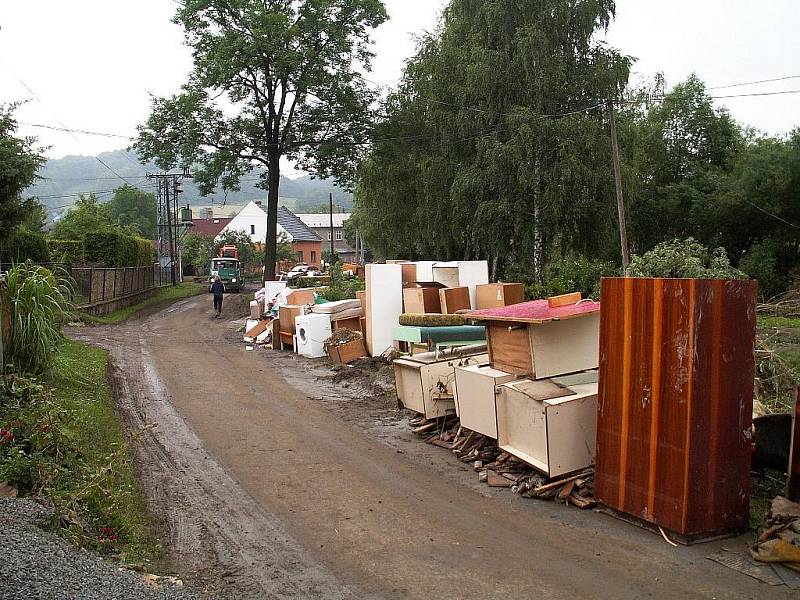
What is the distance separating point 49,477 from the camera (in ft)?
20.6

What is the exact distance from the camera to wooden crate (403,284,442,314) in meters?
14.5

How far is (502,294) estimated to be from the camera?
541 inches

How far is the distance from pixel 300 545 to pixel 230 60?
2795 cm

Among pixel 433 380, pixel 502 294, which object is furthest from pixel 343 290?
pixel 433 380

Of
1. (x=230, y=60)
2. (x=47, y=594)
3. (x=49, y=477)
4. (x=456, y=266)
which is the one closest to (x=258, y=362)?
(x=456, y=266)

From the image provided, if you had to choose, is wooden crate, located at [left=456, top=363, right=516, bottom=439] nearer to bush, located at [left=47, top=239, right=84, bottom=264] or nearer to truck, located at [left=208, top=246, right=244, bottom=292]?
bush, located at [left=47, top=239, right=84, bottom=264]

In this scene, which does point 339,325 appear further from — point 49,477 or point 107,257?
point 107,257

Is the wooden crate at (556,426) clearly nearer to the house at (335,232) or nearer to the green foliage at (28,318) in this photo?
the green foliage at (28,318)

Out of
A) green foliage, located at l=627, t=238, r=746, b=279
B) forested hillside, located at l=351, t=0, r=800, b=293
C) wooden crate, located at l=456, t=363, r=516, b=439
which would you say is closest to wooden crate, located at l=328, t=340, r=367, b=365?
green foliage, located at l=627, t=238, r=746, b=279

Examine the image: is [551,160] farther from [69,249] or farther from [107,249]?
[69,249]

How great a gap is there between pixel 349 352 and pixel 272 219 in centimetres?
1924

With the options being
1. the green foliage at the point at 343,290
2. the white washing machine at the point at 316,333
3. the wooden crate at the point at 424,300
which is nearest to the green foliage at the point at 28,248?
the green foliage at the point at 343,290

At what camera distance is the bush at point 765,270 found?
1188 inches

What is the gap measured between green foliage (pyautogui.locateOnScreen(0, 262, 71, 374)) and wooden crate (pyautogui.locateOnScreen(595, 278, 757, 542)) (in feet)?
25.9
